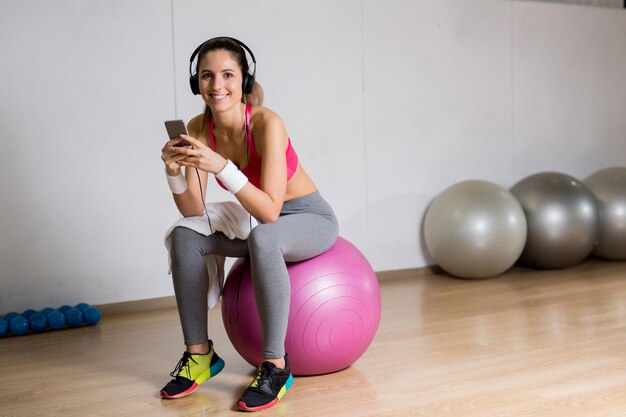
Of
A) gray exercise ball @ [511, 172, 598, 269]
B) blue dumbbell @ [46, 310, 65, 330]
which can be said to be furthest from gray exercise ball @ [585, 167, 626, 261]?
blue dumbbell @ [46, 310, 65, 330]

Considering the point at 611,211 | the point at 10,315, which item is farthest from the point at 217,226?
the point at 611,211

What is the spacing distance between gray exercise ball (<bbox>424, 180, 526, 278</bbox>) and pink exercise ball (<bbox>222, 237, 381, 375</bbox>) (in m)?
1.91

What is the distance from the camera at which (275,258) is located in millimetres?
2430

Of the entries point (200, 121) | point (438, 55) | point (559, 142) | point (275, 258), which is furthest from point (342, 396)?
point (559, 142)

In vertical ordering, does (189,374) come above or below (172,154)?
below

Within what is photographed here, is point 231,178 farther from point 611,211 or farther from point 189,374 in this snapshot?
point 611,211

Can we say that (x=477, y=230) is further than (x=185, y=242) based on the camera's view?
Yes

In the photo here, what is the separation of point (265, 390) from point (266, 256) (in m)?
0.41

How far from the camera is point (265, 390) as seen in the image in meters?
2.40

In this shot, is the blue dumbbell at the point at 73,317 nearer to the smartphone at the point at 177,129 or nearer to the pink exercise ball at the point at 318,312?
the pink exercise ball at the point at 318,312

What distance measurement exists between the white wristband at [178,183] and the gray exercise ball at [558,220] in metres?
2.75

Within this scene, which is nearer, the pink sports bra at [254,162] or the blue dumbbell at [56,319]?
the pink sports bra at [254,162]

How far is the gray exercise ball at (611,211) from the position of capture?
4.93 metres

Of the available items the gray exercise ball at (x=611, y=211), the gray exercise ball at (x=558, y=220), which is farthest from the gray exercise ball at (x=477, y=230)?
the gray exercise ball at (x=611, y=211)
